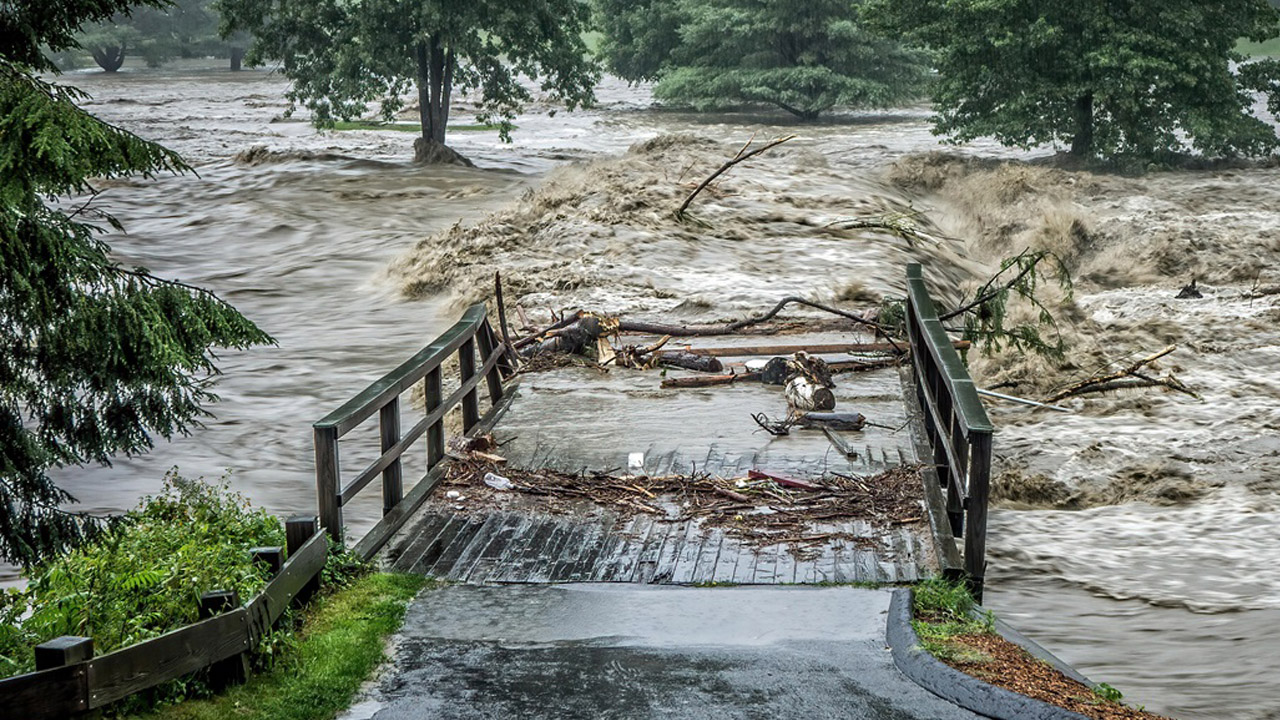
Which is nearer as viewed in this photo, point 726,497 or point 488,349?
point 726,497

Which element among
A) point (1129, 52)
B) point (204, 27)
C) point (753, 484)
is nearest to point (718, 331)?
point (753, 484)

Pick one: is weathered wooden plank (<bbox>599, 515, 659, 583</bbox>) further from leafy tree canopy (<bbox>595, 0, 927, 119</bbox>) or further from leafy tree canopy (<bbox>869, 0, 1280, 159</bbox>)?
leafy tree canopy (<bbox>595, 0, 927, 119</bbox>)

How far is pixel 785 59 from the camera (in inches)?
2030

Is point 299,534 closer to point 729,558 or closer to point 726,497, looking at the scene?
point 729,558

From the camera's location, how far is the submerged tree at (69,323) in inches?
326

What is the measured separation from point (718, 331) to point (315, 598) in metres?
8.35

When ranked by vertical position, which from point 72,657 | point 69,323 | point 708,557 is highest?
point 69,323

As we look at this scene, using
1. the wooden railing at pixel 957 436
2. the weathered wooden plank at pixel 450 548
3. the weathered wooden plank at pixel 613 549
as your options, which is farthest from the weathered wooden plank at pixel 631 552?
the wooden railing at pixel 957 436

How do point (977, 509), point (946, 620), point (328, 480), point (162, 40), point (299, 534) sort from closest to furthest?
point (946, 620) → point (299, 534) → point (977, 509) → point (328, 480) → point (162, 40)

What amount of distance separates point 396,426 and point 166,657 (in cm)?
327

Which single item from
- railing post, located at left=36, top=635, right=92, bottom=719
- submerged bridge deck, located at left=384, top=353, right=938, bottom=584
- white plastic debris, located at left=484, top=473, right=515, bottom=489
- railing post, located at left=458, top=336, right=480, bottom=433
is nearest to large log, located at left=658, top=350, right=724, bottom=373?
submerged bridge deck, located at left=384, top=353, right=938, bottom=584

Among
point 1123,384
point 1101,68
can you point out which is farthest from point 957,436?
point 1101,68

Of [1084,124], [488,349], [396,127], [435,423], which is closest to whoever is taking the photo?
[435,423]

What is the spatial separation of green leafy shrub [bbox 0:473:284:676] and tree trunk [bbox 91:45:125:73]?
7368 cm
